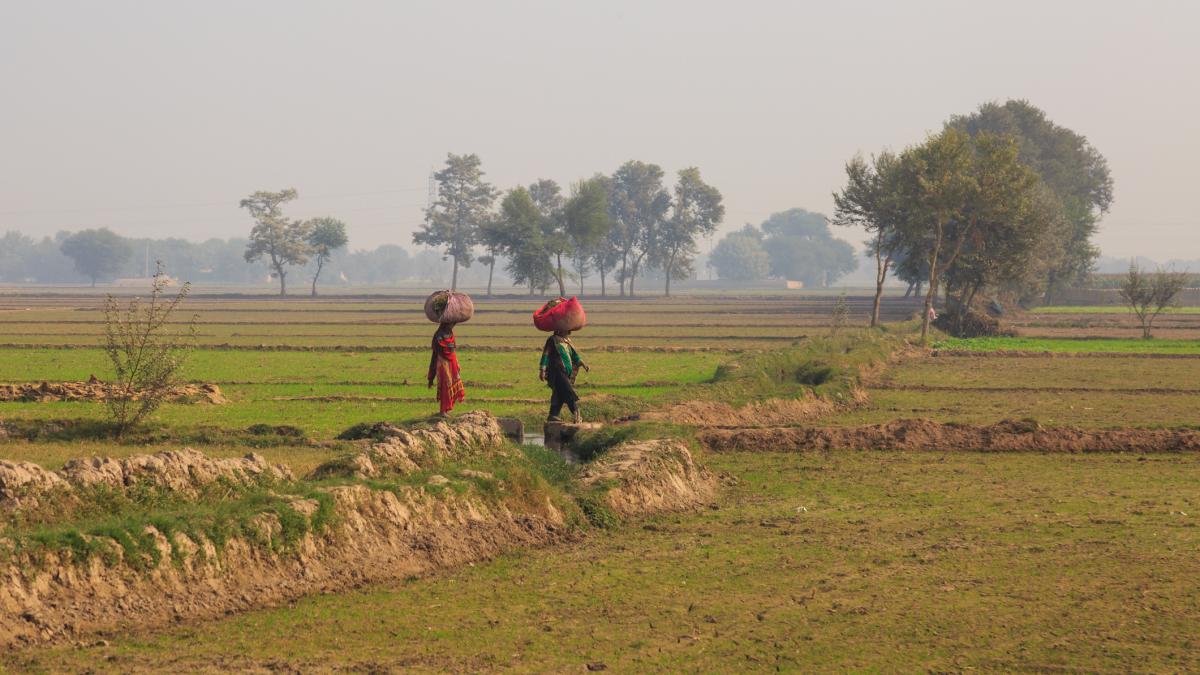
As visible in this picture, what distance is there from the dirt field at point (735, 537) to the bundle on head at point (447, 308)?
8.29 ft

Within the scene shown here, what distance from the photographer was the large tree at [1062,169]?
106 m

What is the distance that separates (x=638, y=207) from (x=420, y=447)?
160416 mm

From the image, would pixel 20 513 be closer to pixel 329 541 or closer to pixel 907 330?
pixel 329 541

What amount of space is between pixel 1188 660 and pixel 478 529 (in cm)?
690

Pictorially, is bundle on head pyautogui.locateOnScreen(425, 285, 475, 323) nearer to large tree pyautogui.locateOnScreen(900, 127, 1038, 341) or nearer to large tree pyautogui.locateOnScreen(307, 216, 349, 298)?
large tree pyautogui.locateOnScreen(900, 127, 1038, 341)

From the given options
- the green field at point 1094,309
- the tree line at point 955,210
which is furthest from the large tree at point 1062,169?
the tree line at point 955,210

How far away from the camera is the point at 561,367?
20.6 m

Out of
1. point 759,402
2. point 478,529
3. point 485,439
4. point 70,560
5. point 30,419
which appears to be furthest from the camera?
point 759,402

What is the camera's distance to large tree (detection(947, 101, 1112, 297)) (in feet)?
348

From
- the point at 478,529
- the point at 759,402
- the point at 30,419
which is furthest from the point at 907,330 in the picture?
the point at 478,529

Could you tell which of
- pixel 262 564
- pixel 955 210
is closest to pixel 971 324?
Answer: pixel 955 210

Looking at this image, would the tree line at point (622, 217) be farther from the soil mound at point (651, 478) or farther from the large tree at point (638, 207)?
the soil mound at point (651, 478)

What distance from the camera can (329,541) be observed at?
1191 cm

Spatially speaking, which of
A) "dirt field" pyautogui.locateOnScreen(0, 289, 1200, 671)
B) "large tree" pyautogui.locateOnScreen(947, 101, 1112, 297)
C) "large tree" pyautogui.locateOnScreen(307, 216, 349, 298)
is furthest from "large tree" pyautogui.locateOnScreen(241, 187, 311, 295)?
"dirt field" pyautogui.locateOnScreen(0, 289, 1200, 671)
